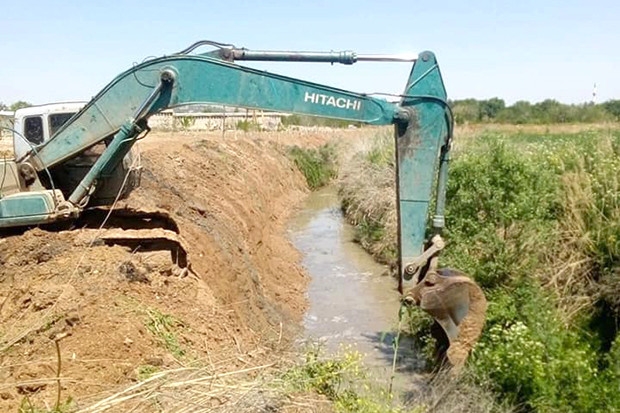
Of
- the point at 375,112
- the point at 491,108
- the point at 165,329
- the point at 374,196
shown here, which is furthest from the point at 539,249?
the point at 491,108

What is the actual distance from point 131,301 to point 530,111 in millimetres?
67720

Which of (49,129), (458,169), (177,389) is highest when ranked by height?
(49,129)

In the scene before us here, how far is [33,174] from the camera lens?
334 inches

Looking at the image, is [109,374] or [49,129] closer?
[109,374]

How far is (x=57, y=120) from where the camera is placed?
8.88 metres

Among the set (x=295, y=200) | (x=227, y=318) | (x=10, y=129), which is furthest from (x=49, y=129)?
(x=295, y=200)

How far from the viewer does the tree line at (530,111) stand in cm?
5900

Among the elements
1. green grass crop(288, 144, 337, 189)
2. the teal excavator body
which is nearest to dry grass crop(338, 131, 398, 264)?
green grass crop(288, 144, 337, 189)

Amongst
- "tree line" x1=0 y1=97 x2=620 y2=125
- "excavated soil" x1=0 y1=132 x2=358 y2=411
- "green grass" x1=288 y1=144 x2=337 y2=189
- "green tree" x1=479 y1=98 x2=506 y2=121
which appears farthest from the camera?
"green tree" x1=479 y1=98 x2=506 y2=121

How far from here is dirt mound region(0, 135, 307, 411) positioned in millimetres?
5770

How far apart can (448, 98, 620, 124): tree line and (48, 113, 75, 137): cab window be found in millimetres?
48278

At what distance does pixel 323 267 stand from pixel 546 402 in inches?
395

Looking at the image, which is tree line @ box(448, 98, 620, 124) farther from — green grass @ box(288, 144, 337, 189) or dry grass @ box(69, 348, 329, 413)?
dry grass @ box(69, 348, 329, 413)

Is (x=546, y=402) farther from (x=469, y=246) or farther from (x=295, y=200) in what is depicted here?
(x=295, y=200)
